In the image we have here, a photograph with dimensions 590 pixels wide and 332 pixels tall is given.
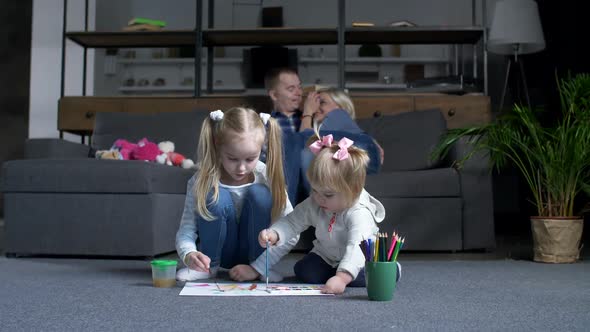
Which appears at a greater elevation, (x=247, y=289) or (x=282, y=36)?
(x=282, y=36)

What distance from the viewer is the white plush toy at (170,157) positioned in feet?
9.68

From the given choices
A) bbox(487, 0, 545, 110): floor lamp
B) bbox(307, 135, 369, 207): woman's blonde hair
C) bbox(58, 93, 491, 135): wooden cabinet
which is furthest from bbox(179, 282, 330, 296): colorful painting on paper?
bbox(487, 0, 545, 110): floor lamp

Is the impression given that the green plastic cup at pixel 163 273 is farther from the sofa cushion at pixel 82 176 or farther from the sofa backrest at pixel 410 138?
the sofa backrest at pixel 410 138

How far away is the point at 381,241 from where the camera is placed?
1585 millimetres

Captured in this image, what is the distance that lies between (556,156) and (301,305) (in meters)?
1.53

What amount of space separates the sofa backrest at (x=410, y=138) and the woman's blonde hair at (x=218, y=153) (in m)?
1.35

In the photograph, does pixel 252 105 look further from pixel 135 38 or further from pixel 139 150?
pixel 135 38

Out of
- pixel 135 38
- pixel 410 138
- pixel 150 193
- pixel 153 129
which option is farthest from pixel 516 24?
pixel 150 193

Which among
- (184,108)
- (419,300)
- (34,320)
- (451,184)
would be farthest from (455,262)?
(184,108)

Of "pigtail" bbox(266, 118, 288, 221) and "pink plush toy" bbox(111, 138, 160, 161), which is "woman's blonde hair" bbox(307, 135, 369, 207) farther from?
"pink plush toy" bbox(111, 138, 160, 161)

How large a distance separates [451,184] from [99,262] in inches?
59.5

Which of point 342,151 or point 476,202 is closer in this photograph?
point 342,151

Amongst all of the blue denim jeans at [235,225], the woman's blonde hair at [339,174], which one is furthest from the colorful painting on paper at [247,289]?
the woman's blonde hair at [339,174]

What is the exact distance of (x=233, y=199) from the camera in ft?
6.37
